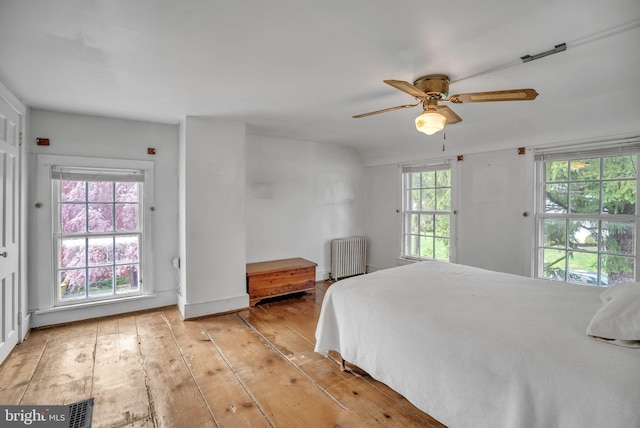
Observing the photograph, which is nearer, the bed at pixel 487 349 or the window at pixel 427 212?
the bed at pixel 487 349

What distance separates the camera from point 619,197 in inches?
118

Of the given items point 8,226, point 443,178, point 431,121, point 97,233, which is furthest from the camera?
point 443,178

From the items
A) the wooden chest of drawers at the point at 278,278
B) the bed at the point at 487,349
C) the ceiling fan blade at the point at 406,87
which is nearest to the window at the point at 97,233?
the wooden chest of drawers at the point at 278,278

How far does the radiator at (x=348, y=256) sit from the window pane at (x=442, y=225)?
4.34 feet

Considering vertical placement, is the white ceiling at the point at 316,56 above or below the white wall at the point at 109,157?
above

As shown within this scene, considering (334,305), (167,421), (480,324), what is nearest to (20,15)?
(167,421)

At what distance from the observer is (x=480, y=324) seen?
1.61 meters

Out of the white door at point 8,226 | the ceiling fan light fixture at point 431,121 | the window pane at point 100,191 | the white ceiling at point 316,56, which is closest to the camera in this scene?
the white ceiling at point 316,56

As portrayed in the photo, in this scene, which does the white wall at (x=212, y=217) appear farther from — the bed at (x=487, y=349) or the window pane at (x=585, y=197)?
the window pane at (x=585, y=197)

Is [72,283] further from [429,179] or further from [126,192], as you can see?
[429,179]

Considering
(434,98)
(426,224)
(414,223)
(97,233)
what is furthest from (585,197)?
(97,233)

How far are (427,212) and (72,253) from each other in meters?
4.54

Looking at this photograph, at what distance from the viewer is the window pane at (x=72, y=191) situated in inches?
126

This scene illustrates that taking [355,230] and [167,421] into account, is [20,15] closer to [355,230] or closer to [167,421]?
[167,421]
